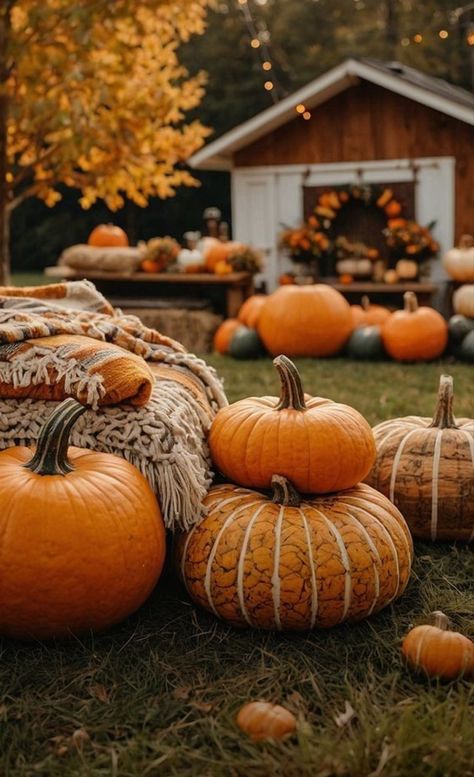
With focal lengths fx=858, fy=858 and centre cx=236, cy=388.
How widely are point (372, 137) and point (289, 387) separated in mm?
8389

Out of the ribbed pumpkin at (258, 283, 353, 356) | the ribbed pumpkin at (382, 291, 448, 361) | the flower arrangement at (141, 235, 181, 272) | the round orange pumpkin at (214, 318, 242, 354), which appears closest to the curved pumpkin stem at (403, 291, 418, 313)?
the ribbed pumpkin at (382, 291, 448, 361)

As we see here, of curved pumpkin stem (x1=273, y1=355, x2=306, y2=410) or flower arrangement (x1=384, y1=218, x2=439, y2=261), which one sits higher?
flower arrangement (x1=384, y1=218, x2=439, y2=261)

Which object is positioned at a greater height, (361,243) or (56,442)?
(361,243)

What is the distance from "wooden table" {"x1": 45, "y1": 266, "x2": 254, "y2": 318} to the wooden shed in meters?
1.54

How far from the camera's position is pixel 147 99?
24.4 ft

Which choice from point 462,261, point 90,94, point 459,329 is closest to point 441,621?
point 459,329

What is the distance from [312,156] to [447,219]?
188 centimetres

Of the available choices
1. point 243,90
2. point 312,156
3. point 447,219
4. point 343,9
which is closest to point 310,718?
point 447,219

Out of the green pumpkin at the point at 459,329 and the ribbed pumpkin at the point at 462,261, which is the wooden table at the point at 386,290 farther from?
the green pumpkin at the point at 459,329

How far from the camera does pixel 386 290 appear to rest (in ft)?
31.2

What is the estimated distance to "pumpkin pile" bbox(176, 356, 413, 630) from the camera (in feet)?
8.05

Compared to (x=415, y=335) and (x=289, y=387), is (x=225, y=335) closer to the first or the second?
(x=415, y=335)

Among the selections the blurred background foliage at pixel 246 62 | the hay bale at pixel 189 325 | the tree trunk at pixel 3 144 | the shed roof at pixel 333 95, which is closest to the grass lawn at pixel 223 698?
the tree trunk at pixel 3 144

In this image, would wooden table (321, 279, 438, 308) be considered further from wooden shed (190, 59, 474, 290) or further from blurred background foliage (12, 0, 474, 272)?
blurred background foliage (12, 0, 474, 272)
